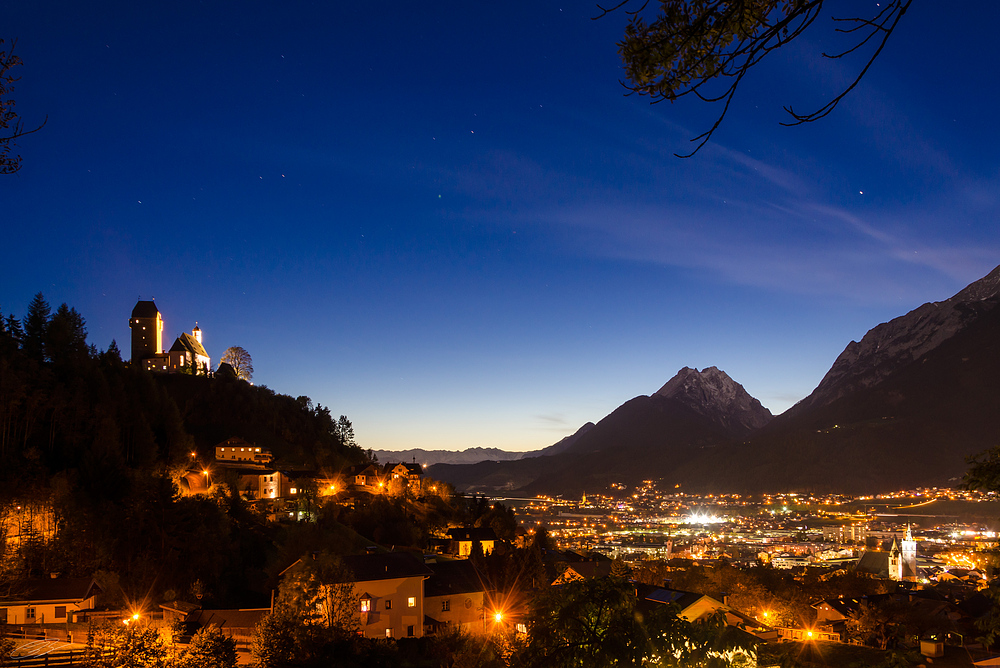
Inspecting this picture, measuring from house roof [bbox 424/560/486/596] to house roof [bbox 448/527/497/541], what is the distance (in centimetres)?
1107

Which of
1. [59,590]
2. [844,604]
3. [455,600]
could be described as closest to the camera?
[59,590]

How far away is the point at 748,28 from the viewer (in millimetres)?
3623

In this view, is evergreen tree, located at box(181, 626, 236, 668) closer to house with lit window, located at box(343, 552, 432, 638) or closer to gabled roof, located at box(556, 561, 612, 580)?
house with lit window, located at box(343, 552, 432, 638)

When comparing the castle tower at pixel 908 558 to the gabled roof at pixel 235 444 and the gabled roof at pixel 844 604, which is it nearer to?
the gabled roof at pixel 844 604

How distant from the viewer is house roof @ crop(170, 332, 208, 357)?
75494mm

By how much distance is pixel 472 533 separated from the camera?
44.6 metres

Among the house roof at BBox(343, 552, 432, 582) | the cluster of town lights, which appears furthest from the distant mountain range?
the house roof at BBox(343, 552, 432, 582)

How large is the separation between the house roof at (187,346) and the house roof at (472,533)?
153 ft

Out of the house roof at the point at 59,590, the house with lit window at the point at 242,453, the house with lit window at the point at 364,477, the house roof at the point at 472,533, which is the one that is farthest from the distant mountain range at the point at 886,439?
the house roof at the point at 59,590

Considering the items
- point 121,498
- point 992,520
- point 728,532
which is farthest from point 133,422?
point 992,520

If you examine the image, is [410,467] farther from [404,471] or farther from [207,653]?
[207,653]

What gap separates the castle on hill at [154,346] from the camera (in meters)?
73.9

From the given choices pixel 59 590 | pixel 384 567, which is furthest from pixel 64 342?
pixel 384 567

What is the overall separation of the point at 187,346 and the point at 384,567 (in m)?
59.1
